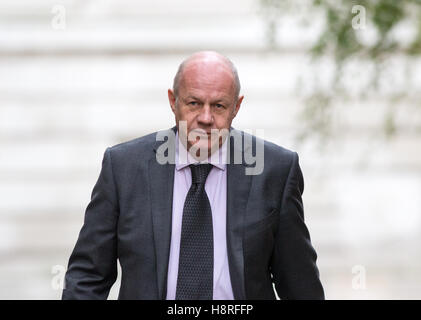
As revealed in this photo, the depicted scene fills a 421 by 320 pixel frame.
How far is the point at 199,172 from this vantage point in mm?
2922

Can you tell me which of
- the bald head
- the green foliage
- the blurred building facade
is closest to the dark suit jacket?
the bald head

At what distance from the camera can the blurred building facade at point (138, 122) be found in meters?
11.0

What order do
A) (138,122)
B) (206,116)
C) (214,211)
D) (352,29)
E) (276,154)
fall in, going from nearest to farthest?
(206,116) < (214,211) < (276,154) < (352,29) < (138,122)

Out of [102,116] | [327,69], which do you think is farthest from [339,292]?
[102,116]

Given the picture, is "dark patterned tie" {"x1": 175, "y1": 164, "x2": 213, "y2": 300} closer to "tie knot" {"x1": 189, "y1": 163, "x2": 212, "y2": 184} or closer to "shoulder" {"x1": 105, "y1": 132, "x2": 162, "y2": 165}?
"tie knot" {"x1": 189, "y1": 163, "x2": 212, "y2": 184}

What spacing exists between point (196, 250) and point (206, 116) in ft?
1.42

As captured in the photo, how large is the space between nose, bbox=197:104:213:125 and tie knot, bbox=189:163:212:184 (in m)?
0.21

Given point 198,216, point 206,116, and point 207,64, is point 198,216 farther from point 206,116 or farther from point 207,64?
point 207,64

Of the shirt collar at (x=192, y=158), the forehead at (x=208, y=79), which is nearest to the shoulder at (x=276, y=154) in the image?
the shirt collar at (x=192, y=158)

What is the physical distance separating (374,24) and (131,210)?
12.4 feet

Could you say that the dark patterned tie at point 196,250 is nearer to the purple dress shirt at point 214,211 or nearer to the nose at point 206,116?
the purple dress shirt at point 214,211

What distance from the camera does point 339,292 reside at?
1067 centimetres

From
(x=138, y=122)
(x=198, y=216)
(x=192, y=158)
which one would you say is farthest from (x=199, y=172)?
(x=138, y=122)

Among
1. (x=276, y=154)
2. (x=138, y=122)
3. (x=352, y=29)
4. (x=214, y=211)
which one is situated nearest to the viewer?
(x=214, y=211)
